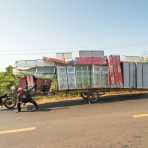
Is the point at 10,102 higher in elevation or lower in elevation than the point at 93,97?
higher

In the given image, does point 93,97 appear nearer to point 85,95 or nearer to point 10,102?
point 85,95

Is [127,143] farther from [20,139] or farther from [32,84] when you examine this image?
[32,84]

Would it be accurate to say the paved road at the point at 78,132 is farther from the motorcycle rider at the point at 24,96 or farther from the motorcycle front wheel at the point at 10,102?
the motorcycle front wheel at the point at 10,102

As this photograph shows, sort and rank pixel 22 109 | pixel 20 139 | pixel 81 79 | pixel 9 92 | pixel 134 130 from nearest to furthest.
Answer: pixel 20 139, pixel 134 130, pixel 22 109, pixel 9 92, pixel 81 79

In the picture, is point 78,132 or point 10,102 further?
point 10,102

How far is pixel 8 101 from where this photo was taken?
15883mm

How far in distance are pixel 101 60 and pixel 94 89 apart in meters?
1.74

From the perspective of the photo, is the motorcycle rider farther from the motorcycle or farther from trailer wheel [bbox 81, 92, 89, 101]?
trailer wheel [bbox 81, 92, 89, 101]

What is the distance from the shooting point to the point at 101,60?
18.0 metres

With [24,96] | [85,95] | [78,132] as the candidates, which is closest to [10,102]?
[24,96]

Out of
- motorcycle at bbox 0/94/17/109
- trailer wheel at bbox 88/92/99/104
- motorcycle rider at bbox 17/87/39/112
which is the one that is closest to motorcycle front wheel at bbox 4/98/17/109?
motorcycle at bbox 0/94/17/109

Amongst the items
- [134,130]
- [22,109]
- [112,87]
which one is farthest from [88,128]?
[112,87]

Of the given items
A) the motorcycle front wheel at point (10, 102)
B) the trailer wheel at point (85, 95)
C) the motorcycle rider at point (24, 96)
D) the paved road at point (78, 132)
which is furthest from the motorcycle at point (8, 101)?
the paved road at point (78, 132)

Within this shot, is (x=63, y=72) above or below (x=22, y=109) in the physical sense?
above
